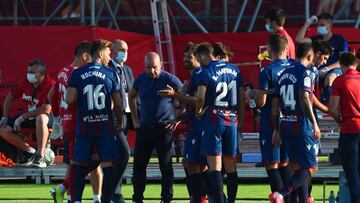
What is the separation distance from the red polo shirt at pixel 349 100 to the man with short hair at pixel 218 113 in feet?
3.72

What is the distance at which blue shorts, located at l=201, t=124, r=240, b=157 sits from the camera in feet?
50.0

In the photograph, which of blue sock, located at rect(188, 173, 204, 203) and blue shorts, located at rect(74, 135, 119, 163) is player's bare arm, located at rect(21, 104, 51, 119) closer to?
blue sock, located at rect(188, 173, 204, 203)

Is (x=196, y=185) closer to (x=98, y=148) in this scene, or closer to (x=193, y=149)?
(x=193, y=149)

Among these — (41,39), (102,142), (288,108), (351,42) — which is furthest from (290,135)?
(41,39)

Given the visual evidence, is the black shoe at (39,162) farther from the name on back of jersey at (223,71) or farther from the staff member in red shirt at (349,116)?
the staff member in red shirt at (349,116)

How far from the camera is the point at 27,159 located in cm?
2116

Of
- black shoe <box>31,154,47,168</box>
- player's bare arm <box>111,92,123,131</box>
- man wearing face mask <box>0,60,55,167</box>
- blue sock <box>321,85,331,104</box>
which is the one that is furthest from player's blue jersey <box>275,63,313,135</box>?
black shoe <box>31,154,47,168</box>

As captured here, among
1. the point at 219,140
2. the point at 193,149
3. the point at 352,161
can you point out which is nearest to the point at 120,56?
the point at 193,149

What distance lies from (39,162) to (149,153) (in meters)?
3.95

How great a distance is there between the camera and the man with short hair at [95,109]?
15.1m

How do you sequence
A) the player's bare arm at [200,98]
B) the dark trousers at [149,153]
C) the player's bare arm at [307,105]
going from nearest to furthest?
the player's bare arm at [307,105] < the player's bare arm at [200,98] < the dark trousers at [149,153]

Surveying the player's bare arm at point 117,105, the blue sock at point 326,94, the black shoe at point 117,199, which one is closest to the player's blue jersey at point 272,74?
the player's bare arm at point 117,105

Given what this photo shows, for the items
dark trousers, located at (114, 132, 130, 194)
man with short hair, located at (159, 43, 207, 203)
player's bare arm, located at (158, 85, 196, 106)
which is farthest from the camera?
dark trousers, located at (114, 132, 130, 194)

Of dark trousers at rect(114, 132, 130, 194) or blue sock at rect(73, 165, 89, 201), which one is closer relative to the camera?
blue sock at rect(73, 165, 89, 201)
